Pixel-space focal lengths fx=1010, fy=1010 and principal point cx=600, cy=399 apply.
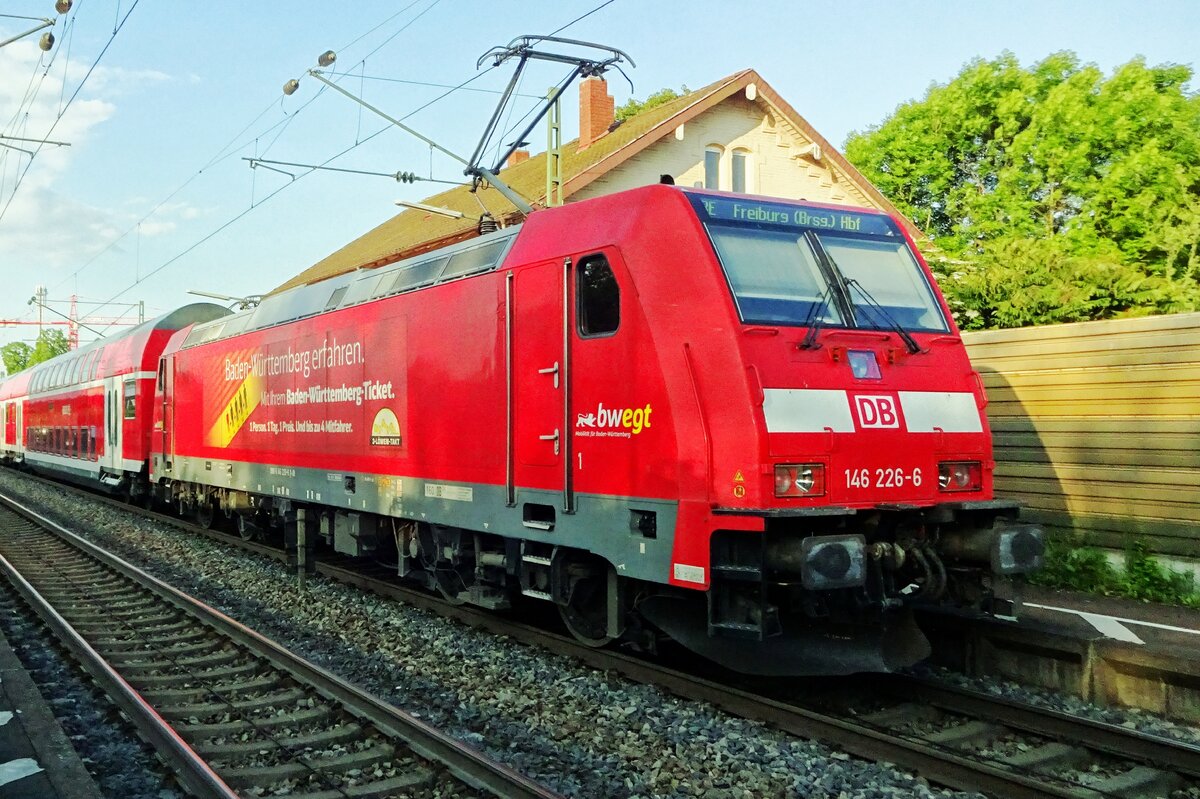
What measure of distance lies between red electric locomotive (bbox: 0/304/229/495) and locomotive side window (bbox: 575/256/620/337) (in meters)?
15.2

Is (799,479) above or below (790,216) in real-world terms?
below

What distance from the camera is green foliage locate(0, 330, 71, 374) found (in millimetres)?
90688

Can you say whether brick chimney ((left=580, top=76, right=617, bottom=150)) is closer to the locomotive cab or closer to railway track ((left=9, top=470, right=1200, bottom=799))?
the locomotive cab

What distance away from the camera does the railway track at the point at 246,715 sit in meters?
Result: 5.39

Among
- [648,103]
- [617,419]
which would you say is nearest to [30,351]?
[648,103]

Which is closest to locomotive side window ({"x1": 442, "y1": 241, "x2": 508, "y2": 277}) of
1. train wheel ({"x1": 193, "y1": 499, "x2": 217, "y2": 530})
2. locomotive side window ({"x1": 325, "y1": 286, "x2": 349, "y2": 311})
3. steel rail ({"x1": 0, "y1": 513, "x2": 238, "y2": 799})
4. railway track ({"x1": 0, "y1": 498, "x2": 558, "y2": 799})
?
locomotive side window ({"x1": 325, "y1": 286, "x2": 349, "y2": 311})

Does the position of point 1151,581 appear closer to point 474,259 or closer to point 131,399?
point 474,259

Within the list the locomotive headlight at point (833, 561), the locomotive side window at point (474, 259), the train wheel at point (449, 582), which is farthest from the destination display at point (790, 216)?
the train wheel at point (449, 582)

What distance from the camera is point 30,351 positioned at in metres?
105

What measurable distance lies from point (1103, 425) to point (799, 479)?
480 centimetres

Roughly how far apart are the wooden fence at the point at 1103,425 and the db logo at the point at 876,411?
379 centimetres

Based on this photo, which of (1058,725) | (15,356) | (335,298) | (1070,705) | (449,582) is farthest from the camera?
(15,356)

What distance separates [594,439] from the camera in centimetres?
714

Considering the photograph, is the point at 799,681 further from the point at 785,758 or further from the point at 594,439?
the point at 594,439
